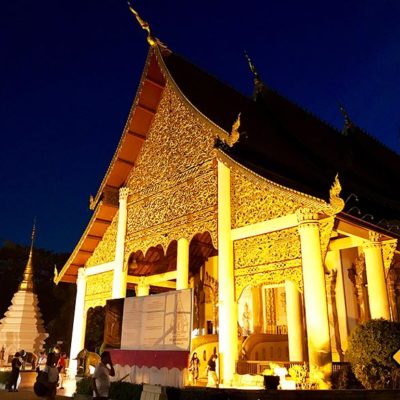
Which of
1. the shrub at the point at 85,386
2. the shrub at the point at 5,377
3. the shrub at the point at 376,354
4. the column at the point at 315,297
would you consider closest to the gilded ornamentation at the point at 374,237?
the column at the point at 315,297

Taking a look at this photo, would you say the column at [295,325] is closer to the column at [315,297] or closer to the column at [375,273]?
the column at [375,273]

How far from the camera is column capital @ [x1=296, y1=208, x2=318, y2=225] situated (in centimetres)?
697

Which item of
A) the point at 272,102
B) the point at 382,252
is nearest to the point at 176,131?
the point at 272,102

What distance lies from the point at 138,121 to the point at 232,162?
3.93m

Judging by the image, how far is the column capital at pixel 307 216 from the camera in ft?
22.9

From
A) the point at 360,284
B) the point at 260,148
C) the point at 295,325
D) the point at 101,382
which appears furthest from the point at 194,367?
the point at 360,284

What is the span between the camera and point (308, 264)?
6.78 meters

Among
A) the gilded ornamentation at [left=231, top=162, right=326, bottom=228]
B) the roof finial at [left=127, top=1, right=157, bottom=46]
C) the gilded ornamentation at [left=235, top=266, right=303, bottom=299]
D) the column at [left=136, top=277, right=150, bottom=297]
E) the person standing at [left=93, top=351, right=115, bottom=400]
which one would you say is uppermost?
the roof finial at [left=127, top=1, right=157, bottom=46]

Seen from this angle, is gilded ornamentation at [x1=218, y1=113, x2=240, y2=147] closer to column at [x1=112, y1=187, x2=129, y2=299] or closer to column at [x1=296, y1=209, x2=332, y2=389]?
column at [x1=296, y1=209, x2=332, y2=389]

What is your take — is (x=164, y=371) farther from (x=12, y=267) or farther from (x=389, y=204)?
(x=12, y=267)

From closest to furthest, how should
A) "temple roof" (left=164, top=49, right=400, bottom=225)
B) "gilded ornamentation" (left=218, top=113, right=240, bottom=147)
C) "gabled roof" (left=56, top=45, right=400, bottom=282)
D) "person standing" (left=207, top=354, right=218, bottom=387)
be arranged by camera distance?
"person standing" (left=207, top=354, right=218, bottom=387) → "gilded ornamentation" (left=218, top=113, right=240, bottom=147) → "temple roof" (left=164, top=49, right=400, bottom=225) → "gabled roof" (left=56, top=45, right=400, bottom=282)

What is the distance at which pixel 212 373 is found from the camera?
7.65m

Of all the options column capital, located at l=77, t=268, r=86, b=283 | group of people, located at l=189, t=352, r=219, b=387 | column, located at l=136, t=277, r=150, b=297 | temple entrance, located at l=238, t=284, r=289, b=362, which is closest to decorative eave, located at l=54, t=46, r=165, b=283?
column capital, located at l=77, t=268, r=86, b=283

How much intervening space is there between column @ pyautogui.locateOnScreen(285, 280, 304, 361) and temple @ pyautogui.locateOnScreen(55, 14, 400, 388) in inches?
1.0
